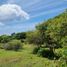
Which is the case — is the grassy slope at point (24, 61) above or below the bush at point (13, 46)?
below

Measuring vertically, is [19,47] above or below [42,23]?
below

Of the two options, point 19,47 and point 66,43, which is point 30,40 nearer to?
point 19,47

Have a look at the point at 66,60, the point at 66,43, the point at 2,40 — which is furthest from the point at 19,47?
the point at 66,60

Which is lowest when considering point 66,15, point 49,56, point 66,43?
point 49,56

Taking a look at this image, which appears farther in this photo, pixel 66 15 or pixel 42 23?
pixel 42 23

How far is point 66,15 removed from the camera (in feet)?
108

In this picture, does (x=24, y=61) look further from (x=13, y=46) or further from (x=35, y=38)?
(x=13, y=46)

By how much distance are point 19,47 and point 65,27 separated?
42975 millimetres

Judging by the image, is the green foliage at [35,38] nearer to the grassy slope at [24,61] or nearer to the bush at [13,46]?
the bush at [13,46]

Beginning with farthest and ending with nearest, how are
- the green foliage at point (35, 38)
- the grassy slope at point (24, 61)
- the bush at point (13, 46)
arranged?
the bush at point (13, 46) < the green foliage at point (35, 38) < the grassy slope at point (24, 61)

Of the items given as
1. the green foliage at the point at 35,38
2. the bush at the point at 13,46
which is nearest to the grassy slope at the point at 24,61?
the green foliage at the point at 35,38

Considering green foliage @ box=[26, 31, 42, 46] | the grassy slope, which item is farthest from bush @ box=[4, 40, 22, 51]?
the grassy slope

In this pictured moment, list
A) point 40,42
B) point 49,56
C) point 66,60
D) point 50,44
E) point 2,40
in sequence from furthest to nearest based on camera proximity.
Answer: point 2,40
point 40,42
point 50,44
point 49,56
point 66,60

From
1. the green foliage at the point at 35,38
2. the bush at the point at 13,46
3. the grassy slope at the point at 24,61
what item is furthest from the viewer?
the bush at the point at 13,46
